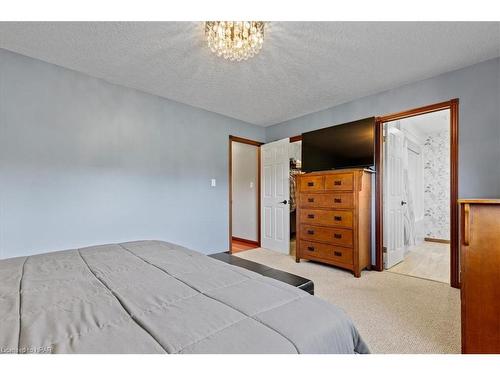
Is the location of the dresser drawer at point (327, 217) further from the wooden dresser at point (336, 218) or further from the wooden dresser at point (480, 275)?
the wooden dresser at point (480, 275)

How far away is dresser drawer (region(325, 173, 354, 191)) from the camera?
2992mm

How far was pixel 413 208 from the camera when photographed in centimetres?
471

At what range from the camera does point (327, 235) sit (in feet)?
10.6

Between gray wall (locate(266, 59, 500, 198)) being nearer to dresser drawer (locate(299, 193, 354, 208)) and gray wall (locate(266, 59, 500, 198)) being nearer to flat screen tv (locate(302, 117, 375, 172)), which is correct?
flat screen tv (locate(302, 117, 375, 172))

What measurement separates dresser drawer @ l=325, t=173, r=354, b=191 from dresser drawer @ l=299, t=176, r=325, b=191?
0.08 metres

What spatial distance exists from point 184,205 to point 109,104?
1.58m

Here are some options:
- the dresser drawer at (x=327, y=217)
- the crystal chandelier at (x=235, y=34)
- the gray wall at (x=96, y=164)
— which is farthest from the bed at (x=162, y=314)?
the dresser drawer at (x=327, y=217)

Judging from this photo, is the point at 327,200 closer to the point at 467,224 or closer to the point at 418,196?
the point at 467,224

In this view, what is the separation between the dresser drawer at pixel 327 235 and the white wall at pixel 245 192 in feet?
4.91

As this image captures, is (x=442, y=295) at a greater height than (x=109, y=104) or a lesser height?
lesser
